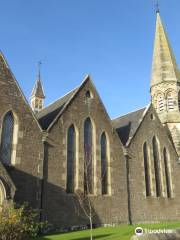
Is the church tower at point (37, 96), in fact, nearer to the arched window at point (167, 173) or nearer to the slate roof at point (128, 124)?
the slate roof at point (128, 124)

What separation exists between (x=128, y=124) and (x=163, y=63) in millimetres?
13583

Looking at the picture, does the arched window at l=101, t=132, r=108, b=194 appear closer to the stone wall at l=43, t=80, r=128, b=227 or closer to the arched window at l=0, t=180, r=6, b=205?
the stone wall at l=43, t=80, r=128, b=227

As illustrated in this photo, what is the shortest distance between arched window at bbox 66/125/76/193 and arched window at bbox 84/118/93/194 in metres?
1.14

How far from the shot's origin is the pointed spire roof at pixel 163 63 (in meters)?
41.4

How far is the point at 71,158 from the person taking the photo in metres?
24.7

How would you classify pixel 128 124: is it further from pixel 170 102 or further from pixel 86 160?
pixel 86 160

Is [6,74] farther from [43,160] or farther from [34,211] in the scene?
[34,211]

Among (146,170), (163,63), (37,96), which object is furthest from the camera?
(37,96)

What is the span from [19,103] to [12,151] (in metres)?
3.71

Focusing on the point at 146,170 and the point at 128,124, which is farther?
the point at 128,124

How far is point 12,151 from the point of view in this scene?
2120 cm

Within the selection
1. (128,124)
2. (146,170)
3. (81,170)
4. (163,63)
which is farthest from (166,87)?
(81,170)

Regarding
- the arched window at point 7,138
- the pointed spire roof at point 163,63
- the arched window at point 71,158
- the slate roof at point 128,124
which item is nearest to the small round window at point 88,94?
the arched window at point 71,158

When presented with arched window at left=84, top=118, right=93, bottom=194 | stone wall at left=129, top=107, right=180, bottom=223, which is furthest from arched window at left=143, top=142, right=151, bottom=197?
arched window at left=84, top=118, right=93, bottom=194
